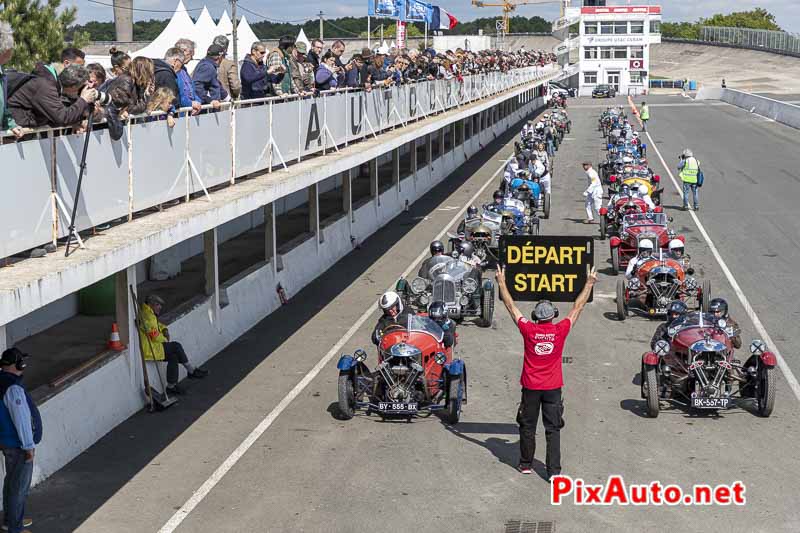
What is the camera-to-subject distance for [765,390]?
14109 mm

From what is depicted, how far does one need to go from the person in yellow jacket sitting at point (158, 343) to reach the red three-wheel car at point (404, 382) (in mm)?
2314

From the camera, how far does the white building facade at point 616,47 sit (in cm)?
13125

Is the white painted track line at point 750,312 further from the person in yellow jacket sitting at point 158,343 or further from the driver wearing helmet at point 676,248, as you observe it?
the person in yellow jacket sitting at point 158,343

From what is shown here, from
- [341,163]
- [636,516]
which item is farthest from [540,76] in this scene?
[636,516]

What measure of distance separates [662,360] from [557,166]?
1310 inches

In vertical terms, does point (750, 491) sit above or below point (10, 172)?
below

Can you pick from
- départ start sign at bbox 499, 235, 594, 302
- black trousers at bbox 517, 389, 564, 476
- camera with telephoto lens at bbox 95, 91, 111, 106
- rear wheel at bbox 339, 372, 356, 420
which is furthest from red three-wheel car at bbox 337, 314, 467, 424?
camera with telephoto lens at bbox 95, 91, 111, 106

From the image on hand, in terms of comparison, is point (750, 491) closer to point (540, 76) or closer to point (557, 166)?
point (557, 166)

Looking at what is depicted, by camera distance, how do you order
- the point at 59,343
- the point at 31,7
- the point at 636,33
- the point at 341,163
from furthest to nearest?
the point at 636,33 → the point at 31,7 → the point at 341,163 → the point at 59,343

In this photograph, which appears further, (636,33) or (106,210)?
(636,33)

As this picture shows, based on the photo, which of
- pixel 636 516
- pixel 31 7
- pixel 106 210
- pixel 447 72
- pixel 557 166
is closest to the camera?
pixel 636 516

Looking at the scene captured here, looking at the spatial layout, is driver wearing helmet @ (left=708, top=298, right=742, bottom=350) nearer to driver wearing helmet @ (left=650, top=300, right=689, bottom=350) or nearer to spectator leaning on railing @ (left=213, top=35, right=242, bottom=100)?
driver wearing helmet @ (left=650, top=300, right=689, bottom=350)

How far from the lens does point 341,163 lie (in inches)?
837

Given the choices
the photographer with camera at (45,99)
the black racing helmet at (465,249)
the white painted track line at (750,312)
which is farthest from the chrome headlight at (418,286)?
the photographer with camera at (45,99)
